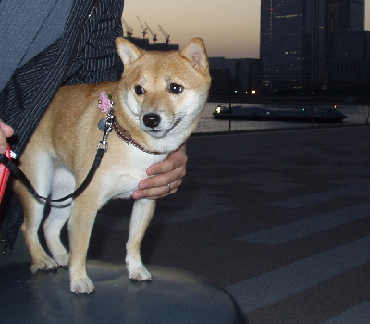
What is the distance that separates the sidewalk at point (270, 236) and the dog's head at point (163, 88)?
2.02 metres

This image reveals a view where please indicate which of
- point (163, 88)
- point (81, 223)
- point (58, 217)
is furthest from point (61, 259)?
point (163, 88)

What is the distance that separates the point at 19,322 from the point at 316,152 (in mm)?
12923

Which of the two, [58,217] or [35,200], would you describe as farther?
[58,217]

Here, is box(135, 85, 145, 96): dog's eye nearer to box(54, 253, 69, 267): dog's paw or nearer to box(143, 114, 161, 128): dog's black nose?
box(143, 114, 161, 128): dog's black nose

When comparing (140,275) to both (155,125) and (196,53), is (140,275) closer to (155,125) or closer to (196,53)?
(155,125)

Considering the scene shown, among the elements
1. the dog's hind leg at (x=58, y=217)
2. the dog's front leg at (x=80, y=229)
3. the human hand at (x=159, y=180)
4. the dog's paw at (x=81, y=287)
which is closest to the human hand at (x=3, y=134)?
the dog's paw at (x=81, y=287)

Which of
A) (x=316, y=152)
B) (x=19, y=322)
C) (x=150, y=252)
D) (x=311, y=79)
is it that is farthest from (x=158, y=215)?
(x=311, y=79)

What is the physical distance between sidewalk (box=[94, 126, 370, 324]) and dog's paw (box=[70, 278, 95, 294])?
2.56 meters

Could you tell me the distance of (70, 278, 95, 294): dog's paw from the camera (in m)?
1.51

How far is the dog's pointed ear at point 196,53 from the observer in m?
2.46

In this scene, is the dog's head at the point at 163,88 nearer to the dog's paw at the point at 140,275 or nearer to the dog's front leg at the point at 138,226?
the dog's front leg at the point at 138,226

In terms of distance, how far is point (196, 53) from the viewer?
2510mm

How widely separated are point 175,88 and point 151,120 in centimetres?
23

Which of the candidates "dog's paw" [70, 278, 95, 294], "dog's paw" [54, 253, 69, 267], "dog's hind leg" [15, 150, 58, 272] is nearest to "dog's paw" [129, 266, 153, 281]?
"dog's paw" [70, 278, 95, 294]
